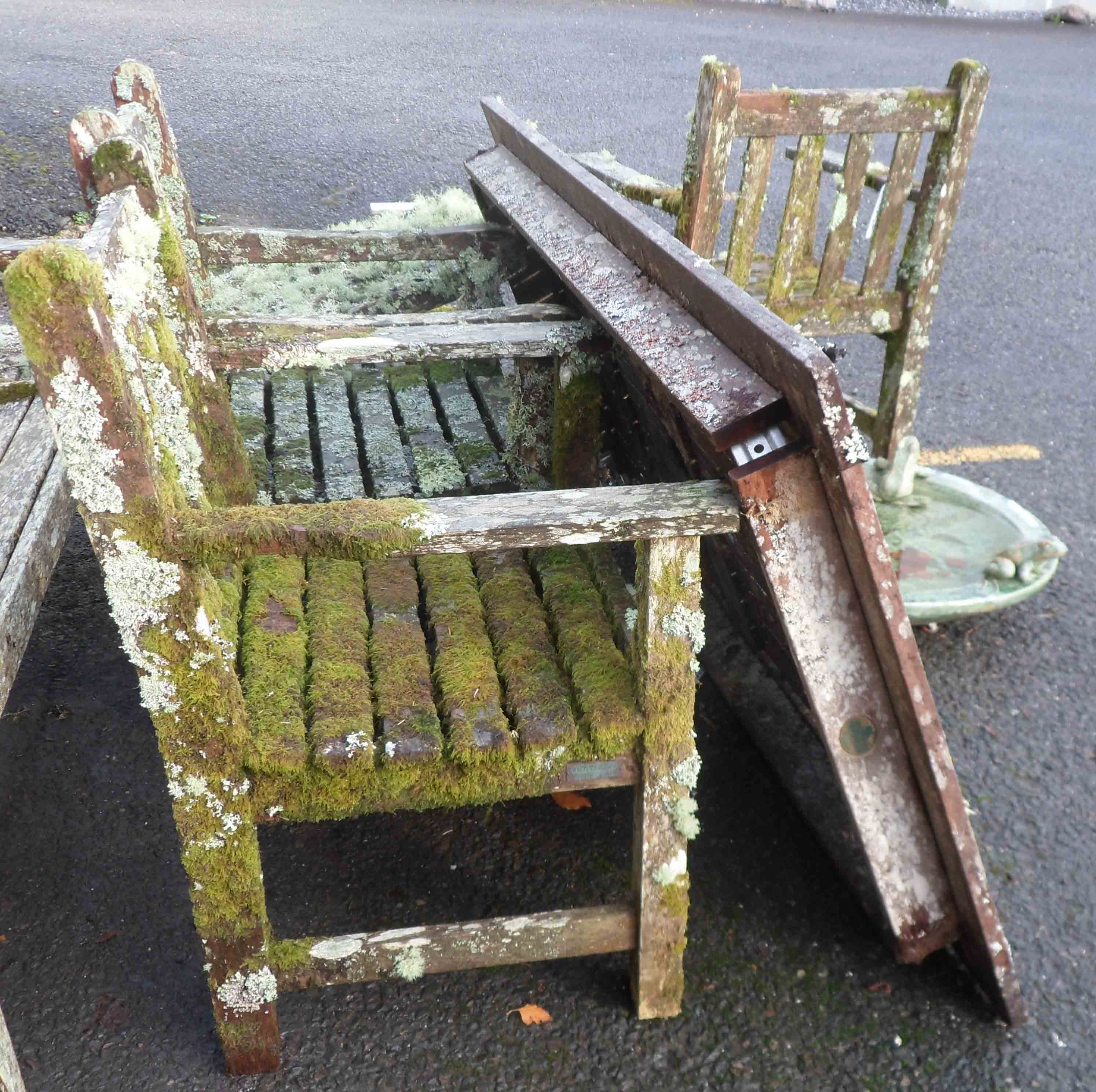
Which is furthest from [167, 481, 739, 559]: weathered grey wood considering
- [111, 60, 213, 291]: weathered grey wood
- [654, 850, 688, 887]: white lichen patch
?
[111, 60, 213, 291]: weathered grey wood

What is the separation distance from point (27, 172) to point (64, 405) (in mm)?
5484

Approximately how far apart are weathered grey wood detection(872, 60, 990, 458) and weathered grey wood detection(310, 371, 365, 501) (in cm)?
180

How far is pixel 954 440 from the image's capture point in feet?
13.7

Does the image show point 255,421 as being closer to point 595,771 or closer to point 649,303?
point 649,303

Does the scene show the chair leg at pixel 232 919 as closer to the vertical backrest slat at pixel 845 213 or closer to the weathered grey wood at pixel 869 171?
the vertical backrest slat at pixel 845 213

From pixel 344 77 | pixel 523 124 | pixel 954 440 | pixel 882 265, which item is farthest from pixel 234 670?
pixel 344 77

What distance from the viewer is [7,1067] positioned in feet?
5.32

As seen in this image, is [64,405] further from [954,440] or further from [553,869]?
[954,440]

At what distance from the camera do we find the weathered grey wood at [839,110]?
288 cm

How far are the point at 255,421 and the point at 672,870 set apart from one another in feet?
5.48

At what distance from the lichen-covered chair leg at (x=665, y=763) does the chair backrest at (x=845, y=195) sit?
1670mm

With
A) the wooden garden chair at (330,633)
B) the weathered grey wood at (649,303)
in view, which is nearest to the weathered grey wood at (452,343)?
the wooden garden chair at (330,633)

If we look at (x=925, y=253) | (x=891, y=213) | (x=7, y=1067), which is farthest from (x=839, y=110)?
(x=7, y=1067)

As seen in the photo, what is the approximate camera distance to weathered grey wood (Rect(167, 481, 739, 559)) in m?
1.51
